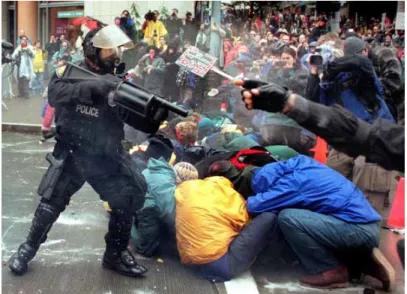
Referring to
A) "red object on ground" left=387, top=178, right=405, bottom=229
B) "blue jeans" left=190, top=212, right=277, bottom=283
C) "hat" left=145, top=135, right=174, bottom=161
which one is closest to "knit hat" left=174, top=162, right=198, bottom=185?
"hat" left=145, top=135, right=174, bottom=161

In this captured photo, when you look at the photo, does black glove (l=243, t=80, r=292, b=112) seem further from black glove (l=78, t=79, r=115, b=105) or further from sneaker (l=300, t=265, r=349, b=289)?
sneaker (l=300, t=265, r=349, b=289)

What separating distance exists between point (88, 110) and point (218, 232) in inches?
46.0

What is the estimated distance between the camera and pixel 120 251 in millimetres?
4074

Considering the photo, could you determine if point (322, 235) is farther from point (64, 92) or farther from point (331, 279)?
point (64, 92)

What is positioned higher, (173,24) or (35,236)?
(173,24)

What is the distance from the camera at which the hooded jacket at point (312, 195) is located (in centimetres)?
390

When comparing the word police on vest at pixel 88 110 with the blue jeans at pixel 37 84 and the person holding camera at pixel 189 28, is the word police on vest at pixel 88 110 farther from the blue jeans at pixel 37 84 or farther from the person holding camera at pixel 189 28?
the blue jeans at pixel 37 84

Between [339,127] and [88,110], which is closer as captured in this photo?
[339,127]

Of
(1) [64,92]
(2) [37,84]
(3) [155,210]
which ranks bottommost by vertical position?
(2) [37,84]

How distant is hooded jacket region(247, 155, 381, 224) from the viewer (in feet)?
12.8

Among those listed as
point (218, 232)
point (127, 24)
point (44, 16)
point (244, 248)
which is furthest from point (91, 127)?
point (44, 16)

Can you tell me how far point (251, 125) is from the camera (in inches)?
274

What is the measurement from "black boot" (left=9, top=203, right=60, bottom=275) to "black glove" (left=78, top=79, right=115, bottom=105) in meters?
0.79

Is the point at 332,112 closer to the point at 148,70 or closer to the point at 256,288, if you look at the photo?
the point at 256,288
